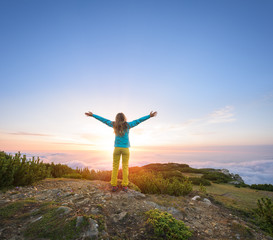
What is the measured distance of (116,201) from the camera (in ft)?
15.2

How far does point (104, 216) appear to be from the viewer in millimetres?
3590

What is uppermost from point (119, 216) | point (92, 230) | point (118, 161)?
point (118, 161)

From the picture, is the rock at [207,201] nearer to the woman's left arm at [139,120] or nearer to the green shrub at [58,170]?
the woman's left arm at [139,120]

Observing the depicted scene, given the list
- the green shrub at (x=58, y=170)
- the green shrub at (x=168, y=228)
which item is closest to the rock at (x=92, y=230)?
the green shrub at (x=168, y=228)

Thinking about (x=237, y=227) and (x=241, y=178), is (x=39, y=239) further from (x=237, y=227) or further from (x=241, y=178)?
(x=241, y=178)

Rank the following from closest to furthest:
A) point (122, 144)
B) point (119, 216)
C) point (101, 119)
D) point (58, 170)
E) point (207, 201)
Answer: point (119, 216)
point (207, 201)
point (122, 144)
point (101, 119)
point (58, 170)

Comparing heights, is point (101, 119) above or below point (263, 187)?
above

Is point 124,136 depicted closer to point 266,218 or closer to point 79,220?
point 79,220

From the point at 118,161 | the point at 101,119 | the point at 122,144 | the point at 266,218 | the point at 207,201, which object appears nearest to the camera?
the point at 266,218

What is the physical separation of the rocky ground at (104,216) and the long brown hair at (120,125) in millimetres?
2028

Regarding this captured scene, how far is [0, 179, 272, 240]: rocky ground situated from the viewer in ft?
9.75

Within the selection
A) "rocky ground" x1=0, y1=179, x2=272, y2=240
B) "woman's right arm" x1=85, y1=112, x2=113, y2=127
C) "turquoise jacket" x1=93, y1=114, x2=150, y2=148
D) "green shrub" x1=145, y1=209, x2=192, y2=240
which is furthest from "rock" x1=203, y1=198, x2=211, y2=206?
"woman's right arm" x1=85, y1=112, x2=113, y2=127

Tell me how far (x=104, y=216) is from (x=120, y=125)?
9.93ft

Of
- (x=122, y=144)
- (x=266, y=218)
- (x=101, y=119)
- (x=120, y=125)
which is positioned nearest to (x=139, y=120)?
(x=120, y=125)
